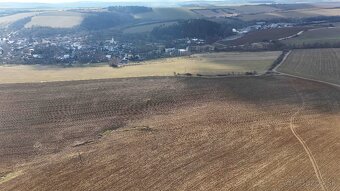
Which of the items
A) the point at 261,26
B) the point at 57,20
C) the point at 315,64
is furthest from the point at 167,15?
the point at 315,64

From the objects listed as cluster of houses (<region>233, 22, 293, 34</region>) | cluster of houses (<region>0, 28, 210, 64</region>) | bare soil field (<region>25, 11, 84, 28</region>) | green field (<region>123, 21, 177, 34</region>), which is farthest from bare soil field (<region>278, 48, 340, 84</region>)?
bare soil field (<region>25, 11, 84, 28</region>)

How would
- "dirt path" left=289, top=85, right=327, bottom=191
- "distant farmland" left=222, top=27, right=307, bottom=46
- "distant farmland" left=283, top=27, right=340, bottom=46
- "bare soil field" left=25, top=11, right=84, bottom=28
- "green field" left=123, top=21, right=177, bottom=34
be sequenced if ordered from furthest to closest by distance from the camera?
"bare soil field" left=25, top=11, right=84, bottom=28 → "green field" left=123, top=21, right=177, bottom=34 → "distant farmland" left=222, top=27, right=307, bottom=46 → "distant farmland" left=283, top=27, right=340, bottom=46 → "dirt path" left=289, top=85, right=327, bottom=191

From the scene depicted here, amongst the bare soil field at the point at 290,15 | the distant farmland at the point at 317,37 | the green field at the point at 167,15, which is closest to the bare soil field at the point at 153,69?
the distant farmland at the point at 317,37

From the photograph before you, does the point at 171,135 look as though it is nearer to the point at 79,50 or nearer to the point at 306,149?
the point at 306,149

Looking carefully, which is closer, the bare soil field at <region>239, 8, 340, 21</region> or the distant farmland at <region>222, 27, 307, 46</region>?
the distant farmland at <region>222, 27, 307, 46</region>

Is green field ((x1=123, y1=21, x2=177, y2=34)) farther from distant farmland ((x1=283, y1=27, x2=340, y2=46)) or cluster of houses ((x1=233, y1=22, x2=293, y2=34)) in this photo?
distant farmland ((x1=283, y1=27, x2=340, y2=46))

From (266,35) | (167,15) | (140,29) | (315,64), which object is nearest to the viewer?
(315,64)

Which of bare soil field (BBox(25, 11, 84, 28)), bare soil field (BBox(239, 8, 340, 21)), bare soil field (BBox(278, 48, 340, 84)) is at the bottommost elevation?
bare soil field (BBox(25, 11, 84, 28))
